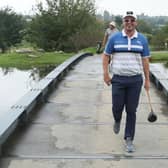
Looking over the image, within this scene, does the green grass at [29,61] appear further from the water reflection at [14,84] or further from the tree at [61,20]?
the tree at [61,20]

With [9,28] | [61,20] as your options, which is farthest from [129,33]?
[9,28]

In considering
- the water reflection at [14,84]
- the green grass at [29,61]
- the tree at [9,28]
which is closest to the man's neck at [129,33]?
the water reflection at [14,84]

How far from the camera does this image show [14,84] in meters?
15.5

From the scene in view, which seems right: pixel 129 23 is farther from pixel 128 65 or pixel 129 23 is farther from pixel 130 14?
pixel 128 65

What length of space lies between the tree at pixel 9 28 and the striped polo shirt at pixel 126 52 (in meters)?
→ 41.8

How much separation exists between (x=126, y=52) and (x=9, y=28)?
4295 cm

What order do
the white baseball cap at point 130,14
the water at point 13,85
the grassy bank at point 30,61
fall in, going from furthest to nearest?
the grassy bank at point 30,61
the water at point 13,85
the white baseball cap at point 130,14

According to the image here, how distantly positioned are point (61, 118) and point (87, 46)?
1092 inches

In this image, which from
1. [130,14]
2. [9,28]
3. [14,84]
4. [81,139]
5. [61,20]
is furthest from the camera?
[9,28]

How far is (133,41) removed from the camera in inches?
233

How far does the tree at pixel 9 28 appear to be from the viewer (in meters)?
47.5

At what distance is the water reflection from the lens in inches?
A: 465

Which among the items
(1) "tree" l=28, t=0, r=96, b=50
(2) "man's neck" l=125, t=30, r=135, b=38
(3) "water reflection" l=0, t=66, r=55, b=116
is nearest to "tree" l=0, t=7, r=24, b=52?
(1) "tree" l=28, t=0, r=96, b=50

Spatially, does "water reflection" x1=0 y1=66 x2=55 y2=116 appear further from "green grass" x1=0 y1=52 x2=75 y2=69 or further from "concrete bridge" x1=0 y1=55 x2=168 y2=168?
"concrete bridge" x1=0 y1=55 x2=168 y2=168
